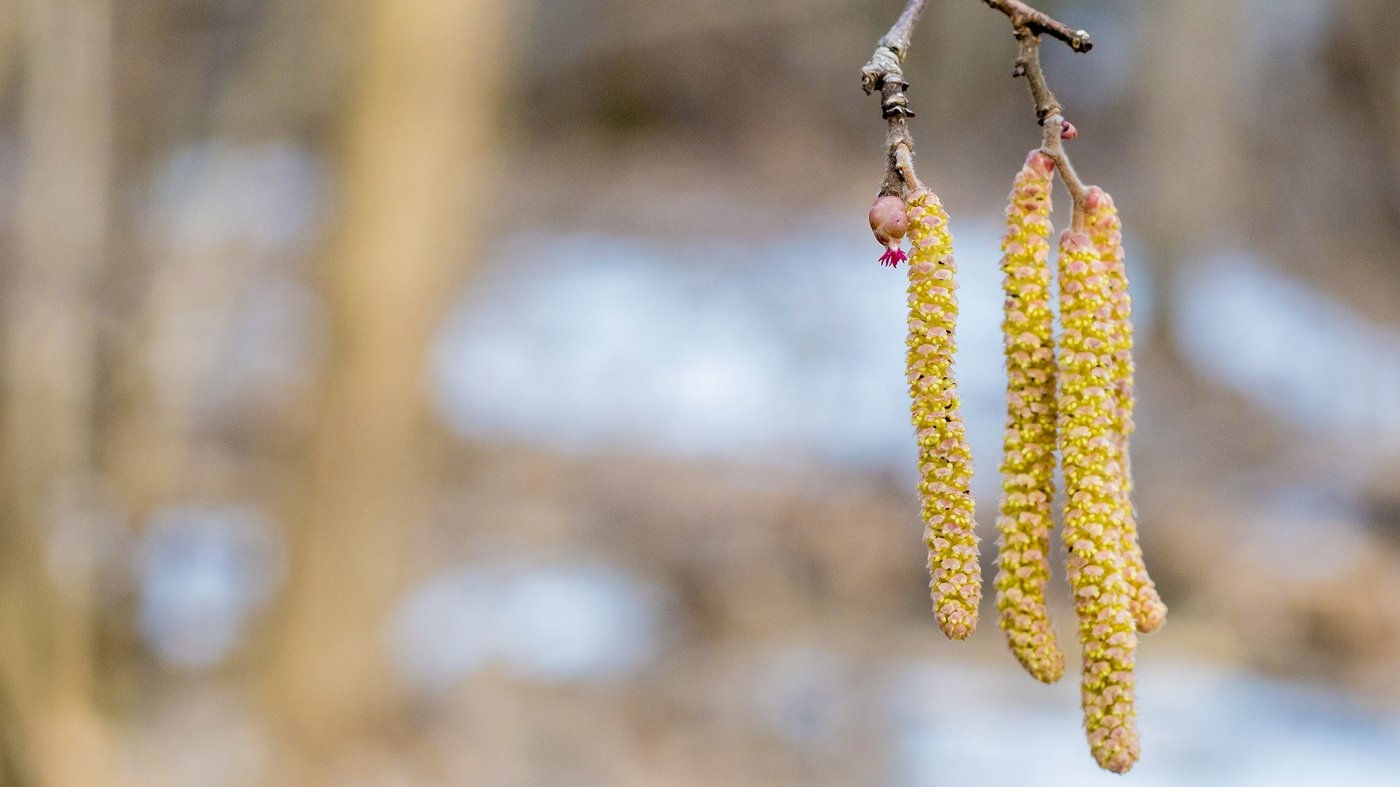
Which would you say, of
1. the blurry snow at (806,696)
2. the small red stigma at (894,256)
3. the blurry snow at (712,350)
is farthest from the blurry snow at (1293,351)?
the small red stigma at (894,256)

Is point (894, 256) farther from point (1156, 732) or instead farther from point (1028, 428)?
point (1156, 732)

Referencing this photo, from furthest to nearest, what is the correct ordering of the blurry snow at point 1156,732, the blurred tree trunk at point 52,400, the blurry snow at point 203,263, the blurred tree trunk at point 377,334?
1. the blurry snow at point 1156,732
2. the blurred tree trunk at point 377,334
3. the blurry snow at point 203,263
4. the blurred tree trunk at point 52,400

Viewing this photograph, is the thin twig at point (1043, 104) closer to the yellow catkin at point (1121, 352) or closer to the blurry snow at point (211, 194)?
the yellow catkin at point (1121, 352)

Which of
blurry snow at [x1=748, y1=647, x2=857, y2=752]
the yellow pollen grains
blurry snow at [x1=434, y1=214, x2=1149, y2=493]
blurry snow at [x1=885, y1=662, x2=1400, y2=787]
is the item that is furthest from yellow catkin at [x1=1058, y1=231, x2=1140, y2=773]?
blurry snow at [x1=434, y1=214, x2=1149, y2=493]

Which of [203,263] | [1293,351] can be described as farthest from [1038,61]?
[1293,351]

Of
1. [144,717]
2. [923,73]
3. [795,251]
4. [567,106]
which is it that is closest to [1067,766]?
[144,717]

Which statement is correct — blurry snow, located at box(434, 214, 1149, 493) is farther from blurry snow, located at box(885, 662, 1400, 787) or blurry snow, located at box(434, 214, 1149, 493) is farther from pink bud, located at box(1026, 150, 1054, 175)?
pink bud, located at box(1026, 150, 1054, 175)
